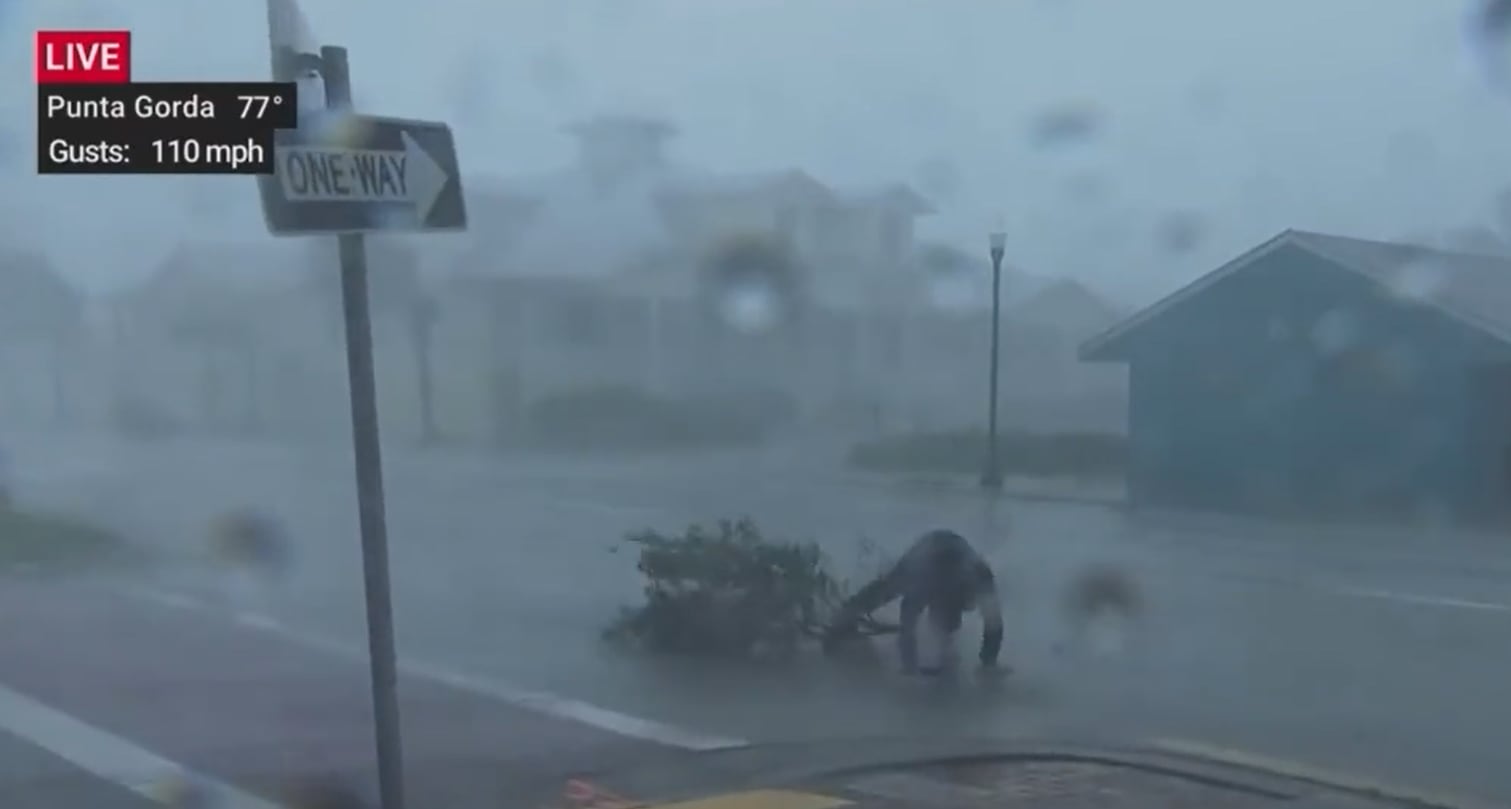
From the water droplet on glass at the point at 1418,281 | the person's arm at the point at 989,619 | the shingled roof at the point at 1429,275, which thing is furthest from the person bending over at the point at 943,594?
the water droplet on glass at the point at 1418,281

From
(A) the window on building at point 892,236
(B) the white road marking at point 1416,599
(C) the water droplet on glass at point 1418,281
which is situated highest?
(A) the window on building at point 892,236

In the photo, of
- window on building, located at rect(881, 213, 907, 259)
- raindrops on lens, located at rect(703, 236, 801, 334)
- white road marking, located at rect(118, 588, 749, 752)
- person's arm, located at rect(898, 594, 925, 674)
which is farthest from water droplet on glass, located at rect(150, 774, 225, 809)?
window on building, located at rect(881, 213, 907, 259)

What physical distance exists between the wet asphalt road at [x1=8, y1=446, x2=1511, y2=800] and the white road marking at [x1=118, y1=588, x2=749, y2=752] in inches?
5.4

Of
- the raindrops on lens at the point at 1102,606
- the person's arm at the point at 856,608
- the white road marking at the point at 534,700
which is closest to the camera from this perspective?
the white road marking at the point at 534,700

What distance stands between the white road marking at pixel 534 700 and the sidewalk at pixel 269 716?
4.4 inches

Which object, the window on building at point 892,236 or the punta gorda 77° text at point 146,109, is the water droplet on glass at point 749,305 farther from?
the punta gorda 77° text at point 146,109

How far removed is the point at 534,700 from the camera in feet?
34.1

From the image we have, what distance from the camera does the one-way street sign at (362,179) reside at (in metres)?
5.81

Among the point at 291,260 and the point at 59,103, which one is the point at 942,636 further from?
the point at 291,260

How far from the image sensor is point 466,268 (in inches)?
631

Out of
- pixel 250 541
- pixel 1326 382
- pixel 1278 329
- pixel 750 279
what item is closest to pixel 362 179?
pixel 750 279

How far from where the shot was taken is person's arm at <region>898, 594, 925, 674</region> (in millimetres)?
11125

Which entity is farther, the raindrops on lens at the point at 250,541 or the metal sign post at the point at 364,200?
the raindrops on lens at the point at 250,541

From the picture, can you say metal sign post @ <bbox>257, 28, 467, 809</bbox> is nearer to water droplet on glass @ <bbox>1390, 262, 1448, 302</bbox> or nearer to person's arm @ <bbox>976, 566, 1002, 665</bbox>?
person's arm @ <bbox>976, 566, 1002, 665</bbox>
